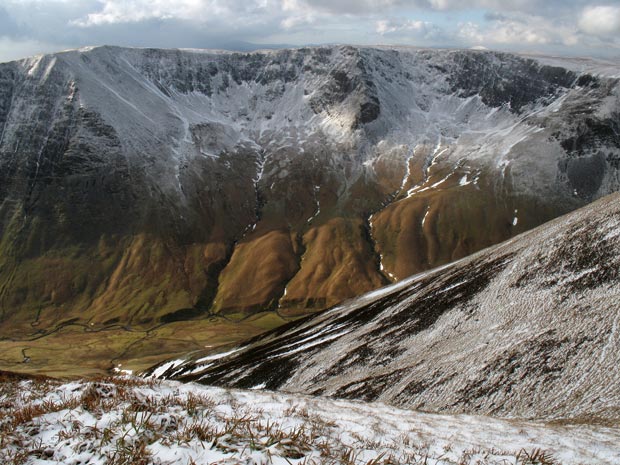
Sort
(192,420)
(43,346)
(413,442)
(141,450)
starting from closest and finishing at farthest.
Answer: (141,450)
(192,420)
(413,442)
(43,346)

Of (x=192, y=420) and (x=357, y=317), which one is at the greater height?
(x=192, y=420)

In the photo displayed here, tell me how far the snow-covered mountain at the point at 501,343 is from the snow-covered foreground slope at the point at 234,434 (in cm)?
808

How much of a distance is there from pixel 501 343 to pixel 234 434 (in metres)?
27.0

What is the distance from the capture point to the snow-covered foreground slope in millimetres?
10344

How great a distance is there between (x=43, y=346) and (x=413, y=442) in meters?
216

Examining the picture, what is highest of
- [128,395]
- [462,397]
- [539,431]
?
[128,395]

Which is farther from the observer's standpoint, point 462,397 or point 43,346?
point 43,346

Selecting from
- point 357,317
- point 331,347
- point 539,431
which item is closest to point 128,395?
point 539,431

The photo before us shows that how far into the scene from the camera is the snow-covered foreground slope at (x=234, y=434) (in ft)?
33.9

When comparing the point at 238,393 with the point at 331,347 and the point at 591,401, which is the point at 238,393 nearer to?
the point at 591,401

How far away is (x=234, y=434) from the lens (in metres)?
11.0

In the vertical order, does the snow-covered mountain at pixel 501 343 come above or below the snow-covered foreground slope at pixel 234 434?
below

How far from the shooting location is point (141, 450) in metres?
10.1

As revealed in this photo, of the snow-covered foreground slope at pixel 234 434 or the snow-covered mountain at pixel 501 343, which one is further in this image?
the snow-covered mountain at pixel 501 343
